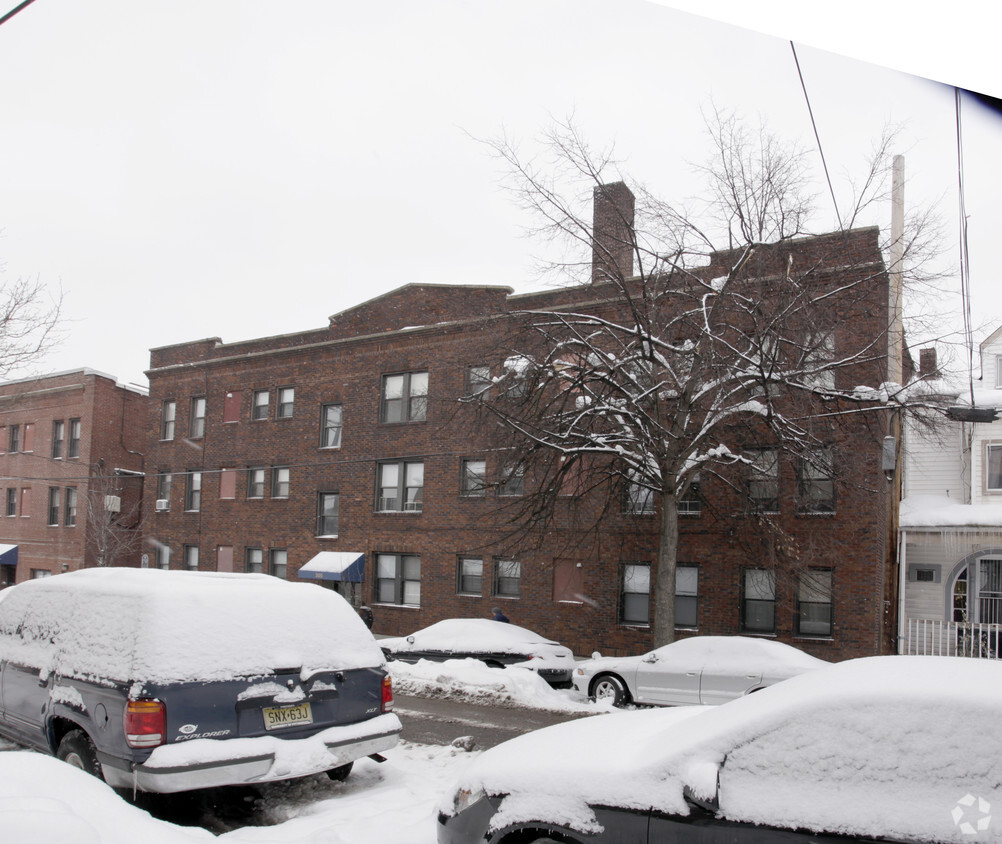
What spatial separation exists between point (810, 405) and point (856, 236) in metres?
3.05

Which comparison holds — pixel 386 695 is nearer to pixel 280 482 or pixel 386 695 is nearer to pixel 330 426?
pixel 280 482

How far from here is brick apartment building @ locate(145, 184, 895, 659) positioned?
48.1 feet

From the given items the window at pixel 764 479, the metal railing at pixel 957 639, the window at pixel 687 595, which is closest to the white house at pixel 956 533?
the metal railing at pixel 957 639

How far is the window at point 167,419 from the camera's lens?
12.0 metres

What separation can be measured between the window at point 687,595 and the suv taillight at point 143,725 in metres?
13.9

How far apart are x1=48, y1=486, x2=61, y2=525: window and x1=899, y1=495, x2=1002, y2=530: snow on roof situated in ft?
50.8

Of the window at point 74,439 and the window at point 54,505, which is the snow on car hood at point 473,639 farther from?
the window at point 54,505

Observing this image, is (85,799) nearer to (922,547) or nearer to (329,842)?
(329,842)

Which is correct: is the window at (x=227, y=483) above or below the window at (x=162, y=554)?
above

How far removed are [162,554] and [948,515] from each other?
15150 millimetres

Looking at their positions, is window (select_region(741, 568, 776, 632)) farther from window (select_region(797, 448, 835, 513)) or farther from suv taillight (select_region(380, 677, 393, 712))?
suv taillight (select_region(380, 677, 393, 712))

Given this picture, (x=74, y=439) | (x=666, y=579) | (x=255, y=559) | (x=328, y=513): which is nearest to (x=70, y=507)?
(x=74, y=439)

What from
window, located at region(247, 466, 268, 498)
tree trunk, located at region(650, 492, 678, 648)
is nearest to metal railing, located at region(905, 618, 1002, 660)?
A: tree trunk, located at region(650, 492, 678, 648)

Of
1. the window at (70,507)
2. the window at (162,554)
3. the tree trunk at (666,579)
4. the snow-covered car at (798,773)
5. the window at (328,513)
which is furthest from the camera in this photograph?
the window at (328,513)
